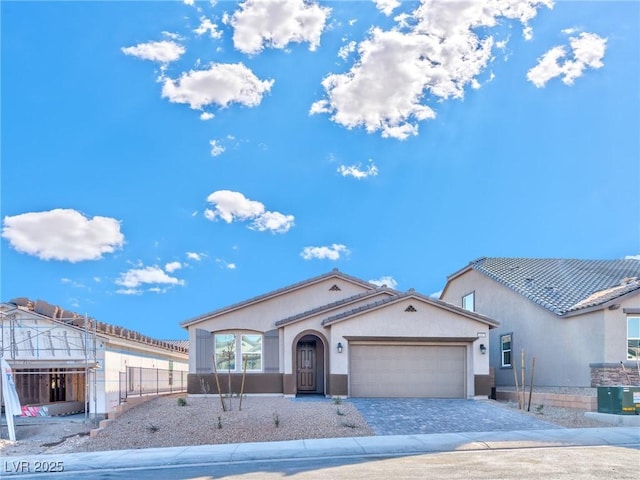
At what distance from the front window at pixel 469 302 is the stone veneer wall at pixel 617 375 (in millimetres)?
9854

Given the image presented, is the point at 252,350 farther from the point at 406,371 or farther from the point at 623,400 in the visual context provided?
the point at 623,400

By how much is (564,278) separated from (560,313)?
4991mm

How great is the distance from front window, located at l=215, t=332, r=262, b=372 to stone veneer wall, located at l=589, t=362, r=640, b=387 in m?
12.0

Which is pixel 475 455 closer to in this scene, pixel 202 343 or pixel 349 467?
pixel 349 467

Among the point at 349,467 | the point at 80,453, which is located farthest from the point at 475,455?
the point at 80,453

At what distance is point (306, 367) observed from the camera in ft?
76.0

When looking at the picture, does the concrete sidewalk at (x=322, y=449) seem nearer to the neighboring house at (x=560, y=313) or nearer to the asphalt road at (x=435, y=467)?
the asphalt road at (x=435, y=467)

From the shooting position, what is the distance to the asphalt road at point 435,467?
1029cm

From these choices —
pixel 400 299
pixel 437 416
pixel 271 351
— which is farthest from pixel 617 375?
pixel 271 351

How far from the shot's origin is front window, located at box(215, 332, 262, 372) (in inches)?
893

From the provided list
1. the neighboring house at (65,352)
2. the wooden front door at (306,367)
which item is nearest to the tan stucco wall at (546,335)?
the wooden front door at (306,367)

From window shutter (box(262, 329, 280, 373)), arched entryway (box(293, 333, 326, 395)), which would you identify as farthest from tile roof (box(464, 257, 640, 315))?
window shutter (box(262, 329, 280, 373))

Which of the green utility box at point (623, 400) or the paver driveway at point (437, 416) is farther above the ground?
the green utility box at point (623, 400)

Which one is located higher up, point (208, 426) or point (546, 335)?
point (546, 335)
